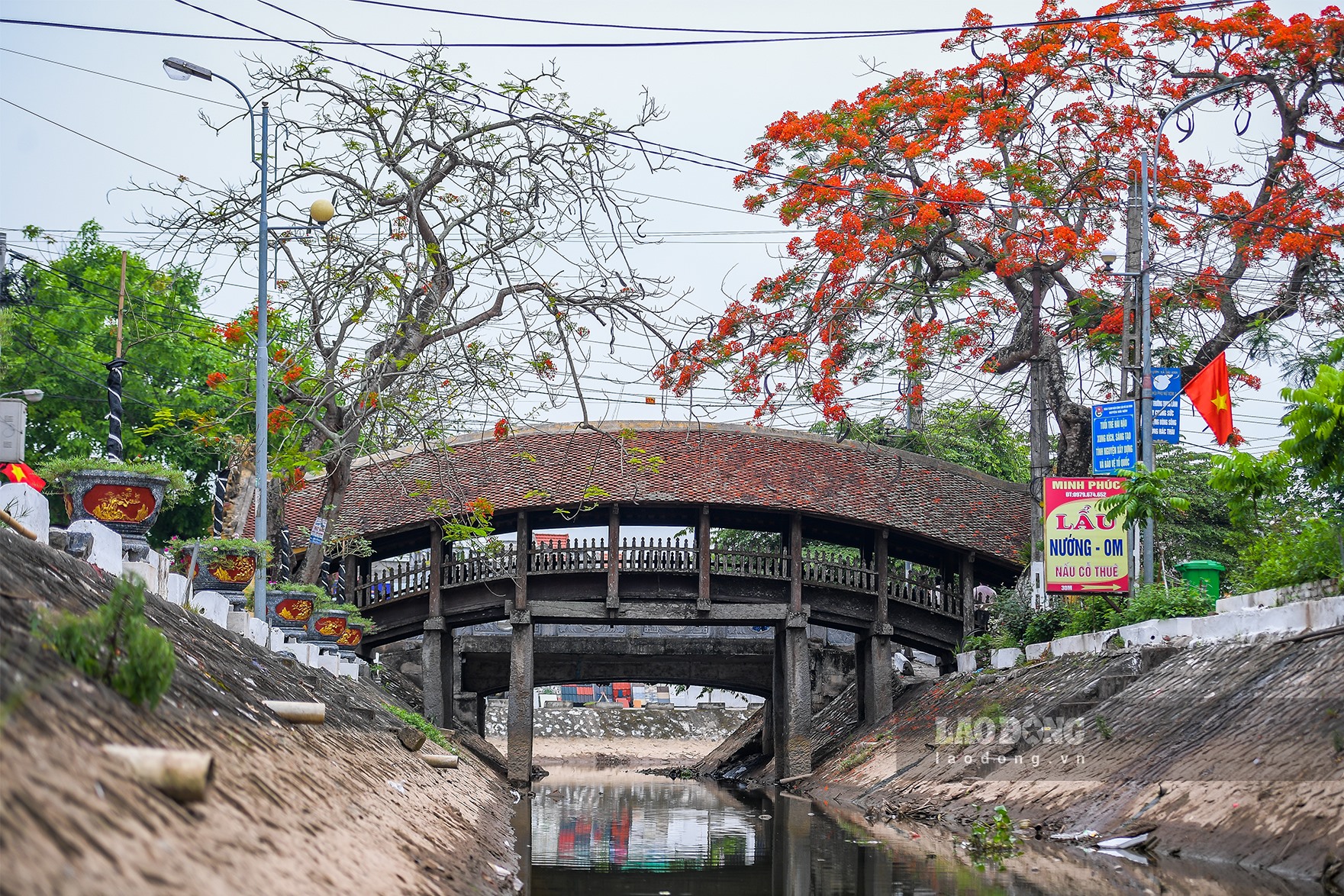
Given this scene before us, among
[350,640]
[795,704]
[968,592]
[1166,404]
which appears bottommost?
[795,704]

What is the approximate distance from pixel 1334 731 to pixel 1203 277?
13630mm

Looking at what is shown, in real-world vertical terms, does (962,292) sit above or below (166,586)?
above

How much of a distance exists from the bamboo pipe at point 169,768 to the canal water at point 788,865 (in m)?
5.49

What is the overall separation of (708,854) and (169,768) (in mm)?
9239

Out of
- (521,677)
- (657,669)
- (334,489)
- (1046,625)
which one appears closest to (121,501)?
(334,489)

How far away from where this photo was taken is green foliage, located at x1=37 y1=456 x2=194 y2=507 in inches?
410

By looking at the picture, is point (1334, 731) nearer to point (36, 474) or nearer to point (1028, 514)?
point (36, 474)

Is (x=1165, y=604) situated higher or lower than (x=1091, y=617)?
higher

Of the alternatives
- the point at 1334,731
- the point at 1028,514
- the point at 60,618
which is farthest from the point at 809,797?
the point at 60,618

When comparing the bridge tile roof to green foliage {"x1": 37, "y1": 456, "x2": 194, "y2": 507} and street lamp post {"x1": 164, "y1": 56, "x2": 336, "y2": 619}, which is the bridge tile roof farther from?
green foliage {"x1": 37, "y1": 456, "x2": 194, "y2": 507}

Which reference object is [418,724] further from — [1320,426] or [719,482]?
[1320,426]

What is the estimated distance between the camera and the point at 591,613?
2712 centimetres

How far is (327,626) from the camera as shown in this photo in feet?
70.6

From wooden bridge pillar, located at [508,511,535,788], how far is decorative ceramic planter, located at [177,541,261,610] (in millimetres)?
12355
